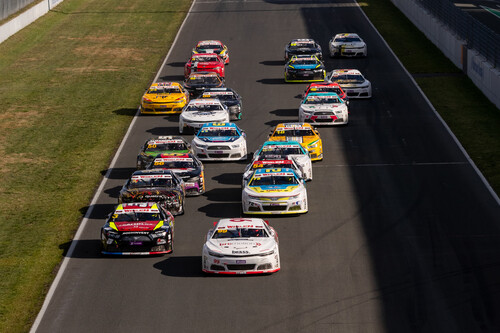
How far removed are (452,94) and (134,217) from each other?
1122 inches

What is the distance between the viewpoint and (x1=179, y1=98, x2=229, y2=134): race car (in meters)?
46.8

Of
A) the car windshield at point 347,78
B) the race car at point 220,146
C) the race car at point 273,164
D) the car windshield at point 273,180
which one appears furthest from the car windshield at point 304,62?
the car windshield at point 273,180

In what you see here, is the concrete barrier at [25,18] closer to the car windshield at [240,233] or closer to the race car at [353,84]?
the race car at [353,84]

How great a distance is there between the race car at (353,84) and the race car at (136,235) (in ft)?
86.5

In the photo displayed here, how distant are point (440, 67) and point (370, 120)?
13969mm

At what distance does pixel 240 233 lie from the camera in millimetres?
28141

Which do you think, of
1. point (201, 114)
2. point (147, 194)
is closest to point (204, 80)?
point (201, 114)

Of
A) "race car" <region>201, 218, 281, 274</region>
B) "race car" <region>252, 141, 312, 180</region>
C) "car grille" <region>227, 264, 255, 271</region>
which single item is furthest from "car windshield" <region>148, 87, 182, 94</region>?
"car grille" <region>227, 264, 255, 271</region>

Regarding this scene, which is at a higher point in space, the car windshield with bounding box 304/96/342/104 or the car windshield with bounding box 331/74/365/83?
the car windshield with bounding box 304/96/342/104

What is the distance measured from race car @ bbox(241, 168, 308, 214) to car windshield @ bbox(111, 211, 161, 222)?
13.2ft

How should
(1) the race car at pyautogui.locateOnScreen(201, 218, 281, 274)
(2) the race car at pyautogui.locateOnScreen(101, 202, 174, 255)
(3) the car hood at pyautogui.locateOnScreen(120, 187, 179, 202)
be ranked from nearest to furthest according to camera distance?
(1) the race car at pyautogui.locateOnScreen(201, 218, 281, 274)
(2) the race car at pyautogui.locateOnScreen(101, 202, 174, 255)
(3) the car hood at pyautogui.locateOnScreen(120, 187, 179, 202)

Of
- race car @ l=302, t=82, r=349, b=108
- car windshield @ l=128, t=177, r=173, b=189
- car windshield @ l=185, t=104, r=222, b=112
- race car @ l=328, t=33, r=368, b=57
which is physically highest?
car windshield @ l=128, t=177, r=173, b=189

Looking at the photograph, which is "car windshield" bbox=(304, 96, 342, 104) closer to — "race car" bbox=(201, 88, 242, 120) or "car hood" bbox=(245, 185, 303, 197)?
"race car" bbox=(201, 88, 242, 120)

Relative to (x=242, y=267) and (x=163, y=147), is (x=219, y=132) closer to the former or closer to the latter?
(x=163, y=147)
